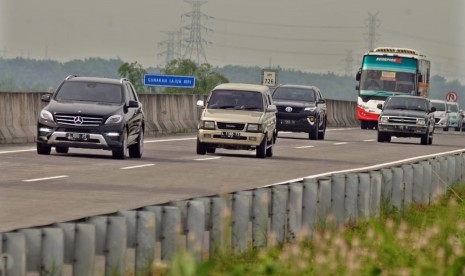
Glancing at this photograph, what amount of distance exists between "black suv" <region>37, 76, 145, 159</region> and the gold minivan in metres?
2.51

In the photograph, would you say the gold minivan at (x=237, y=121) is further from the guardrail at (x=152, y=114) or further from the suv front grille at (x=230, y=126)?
the guardrail at (x=152, y=114)

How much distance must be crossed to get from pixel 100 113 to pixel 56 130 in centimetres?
97

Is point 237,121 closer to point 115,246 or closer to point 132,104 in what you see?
point 132,104

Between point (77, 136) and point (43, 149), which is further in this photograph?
point (43, 149)

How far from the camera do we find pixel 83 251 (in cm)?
979

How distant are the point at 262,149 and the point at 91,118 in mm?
5041

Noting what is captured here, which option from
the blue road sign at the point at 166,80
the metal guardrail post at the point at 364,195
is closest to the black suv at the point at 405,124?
the blue road sign at the point at 166,80

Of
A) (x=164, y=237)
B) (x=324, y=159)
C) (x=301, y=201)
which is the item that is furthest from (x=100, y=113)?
(x=164, y=237)

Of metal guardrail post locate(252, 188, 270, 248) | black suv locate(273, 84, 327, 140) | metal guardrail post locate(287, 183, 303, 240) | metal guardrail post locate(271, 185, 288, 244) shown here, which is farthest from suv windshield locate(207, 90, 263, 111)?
metal guardrail post locate(252, 188, 270, 248)

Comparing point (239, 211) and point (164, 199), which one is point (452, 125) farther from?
point (239, 211)

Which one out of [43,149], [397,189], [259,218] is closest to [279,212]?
[259,218]

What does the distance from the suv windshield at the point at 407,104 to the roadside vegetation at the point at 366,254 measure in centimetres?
3077

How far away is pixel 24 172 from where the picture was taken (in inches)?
956

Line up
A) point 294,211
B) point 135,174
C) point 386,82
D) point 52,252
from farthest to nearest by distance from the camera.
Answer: point 386,82
point 135,174
point 294,211
point 52,252
